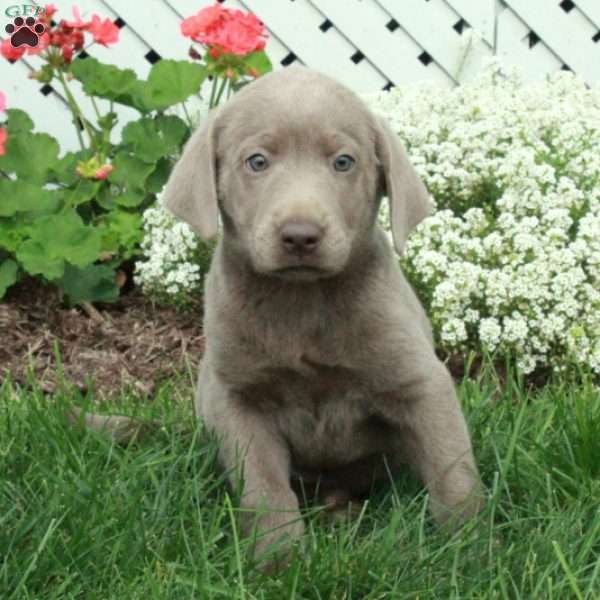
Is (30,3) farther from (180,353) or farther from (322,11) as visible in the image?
(180,353)

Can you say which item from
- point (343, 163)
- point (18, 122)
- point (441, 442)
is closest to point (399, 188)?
point (343, 163)

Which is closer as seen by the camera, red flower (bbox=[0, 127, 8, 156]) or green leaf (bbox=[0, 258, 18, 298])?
red flower (bbox=[0, 127, 8, 156])

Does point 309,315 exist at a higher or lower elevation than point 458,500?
higher

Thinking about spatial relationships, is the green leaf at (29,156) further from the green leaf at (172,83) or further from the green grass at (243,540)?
the green grass at (243,540)

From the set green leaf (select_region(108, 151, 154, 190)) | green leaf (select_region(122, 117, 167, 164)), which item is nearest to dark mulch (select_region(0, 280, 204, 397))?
green leaf (select_region(108, 151, 154, 190))

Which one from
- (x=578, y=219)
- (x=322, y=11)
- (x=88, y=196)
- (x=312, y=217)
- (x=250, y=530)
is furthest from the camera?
(x=322, y=11)

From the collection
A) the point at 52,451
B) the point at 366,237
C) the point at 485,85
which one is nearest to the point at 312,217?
the point at 366,237

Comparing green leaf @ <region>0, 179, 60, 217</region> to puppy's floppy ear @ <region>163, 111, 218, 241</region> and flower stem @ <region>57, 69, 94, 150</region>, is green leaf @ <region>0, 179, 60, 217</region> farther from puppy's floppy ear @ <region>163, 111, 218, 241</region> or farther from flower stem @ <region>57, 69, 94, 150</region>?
puppy's floppy ear @ <region>163, 111, 218, 241</region>

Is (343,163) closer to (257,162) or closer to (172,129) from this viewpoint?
(257,162)
